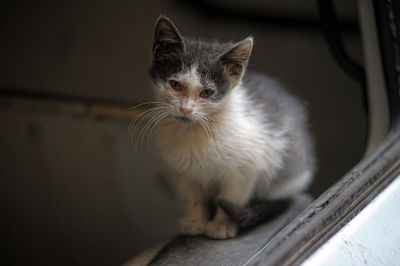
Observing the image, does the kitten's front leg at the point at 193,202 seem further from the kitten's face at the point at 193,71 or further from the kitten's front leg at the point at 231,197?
the kitten's face at the point at 193,71

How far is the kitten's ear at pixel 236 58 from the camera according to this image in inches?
44.3

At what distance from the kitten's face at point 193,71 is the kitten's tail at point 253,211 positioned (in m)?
0.27

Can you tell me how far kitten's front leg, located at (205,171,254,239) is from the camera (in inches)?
51.4

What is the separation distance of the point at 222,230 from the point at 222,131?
268 mm

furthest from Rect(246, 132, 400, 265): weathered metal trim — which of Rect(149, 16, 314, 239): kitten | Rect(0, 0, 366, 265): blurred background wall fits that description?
Rect(0, 0, 366, 265): blurred background wall

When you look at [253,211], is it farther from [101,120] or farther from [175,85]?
[101,120]

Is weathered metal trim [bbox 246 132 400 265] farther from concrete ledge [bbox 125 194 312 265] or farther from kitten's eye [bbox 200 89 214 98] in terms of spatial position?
kitten's eye [bbox 200 89 214 98]

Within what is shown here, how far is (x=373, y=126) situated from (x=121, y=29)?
1305 mm

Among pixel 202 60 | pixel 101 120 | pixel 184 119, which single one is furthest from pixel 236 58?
pixel 101 120

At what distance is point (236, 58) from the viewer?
3.83 feet

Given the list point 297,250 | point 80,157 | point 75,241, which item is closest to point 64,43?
point 80,157

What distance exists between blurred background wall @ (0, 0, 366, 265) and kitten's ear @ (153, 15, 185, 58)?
918 millimetres

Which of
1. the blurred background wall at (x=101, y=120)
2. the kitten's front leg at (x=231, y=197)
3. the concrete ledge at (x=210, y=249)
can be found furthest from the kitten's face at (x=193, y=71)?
the blurred background wall at (x=101, y=120)

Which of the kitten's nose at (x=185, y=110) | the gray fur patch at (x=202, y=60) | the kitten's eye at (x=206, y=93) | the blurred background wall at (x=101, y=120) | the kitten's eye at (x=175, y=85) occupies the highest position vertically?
the gray fur patch at (x=202, y=60)
